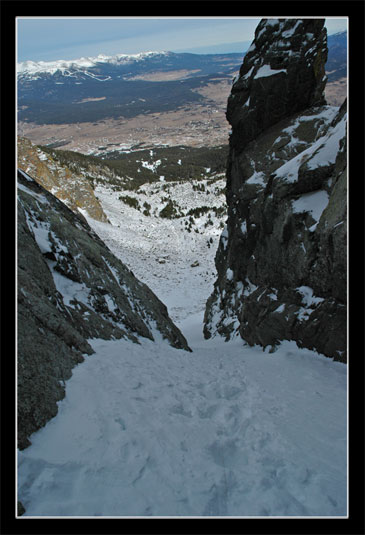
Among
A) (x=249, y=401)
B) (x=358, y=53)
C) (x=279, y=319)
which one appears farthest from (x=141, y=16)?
(x=279, y=319)

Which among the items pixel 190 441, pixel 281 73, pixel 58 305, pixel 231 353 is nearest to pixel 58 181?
pixel 281 73

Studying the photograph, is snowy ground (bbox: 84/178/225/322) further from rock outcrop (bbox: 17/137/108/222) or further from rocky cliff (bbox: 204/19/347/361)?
rocky cliff (bbox: 204/19/347/361)

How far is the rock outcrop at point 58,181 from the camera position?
3559 cm

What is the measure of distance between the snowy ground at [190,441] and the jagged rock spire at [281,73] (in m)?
12.8

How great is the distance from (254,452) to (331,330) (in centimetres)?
481

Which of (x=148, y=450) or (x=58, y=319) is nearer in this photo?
(x=148, y=450)

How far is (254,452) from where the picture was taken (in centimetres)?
453

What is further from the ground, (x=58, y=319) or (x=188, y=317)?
(x=58, y=319)

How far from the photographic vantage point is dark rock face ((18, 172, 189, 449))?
183 inches

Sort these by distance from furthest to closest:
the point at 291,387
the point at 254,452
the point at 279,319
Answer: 1. the point at 279,319
2. the point at 291,387
3. the point at 254,452

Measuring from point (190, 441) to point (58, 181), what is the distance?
141 feet

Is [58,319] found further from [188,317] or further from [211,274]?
[211,274]

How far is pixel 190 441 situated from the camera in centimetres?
469

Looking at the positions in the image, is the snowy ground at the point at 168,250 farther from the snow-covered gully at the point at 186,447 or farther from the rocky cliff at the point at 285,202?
the snow-covered gully at the point at 186,447
